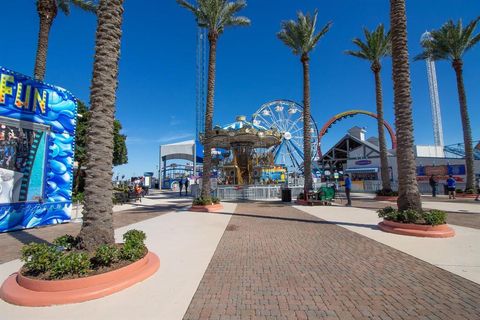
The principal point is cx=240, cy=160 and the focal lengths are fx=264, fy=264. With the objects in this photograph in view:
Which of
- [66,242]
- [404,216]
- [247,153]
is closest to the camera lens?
[66,242]

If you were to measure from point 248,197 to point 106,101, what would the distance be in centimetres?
1776

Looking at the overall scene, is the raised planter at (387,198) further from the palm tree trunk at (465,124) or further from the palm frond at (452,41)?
the palm frond at (452,41)

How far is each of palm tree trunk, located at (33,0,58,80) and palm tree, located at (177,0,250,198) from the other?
7147 mm

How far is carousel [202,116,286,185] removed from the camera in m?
26.4

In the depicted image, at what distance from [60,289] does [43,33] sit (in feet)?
50.4

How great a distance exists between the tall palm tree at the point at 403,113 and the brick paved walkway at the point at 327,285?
2.56 metres

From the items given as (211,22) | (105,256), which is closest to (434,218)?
(105,256)

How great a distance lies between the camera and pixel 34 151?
9.56 m

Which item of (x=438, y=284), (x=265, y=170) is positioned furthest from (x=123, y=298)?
(x=265, y=170)

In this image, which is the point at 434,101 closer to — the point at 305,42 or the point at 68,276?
the point at 305,42

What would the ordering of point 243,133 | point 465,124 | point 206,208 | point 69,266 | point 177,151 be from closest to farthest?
point 69,266, point 206,208, point 465,124, point 243,133, point 177,151

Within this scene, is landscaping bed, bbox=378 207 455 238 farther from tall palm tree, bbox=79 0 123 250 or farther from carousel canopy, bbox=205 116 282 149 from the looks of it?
carousel canopy, bbox=205 116 282 149

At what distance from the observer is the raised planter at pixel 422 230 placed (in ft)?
23.7

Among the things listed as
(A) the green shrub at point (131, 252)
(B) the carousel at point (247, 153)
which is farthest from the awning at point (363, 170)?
(A) the green shrub at point (131, 252)
